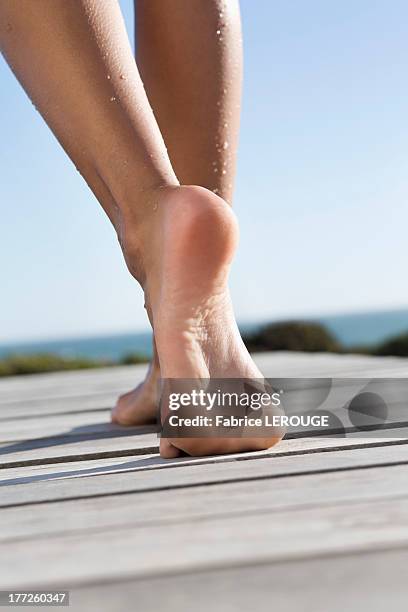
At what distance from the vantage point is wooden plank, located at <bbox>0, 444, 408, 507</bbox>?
68 centimetres

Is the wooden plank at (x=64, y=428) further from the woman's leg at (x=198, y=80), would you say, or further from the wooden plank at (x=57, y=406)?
the woman's leg at (x=198, y=80)

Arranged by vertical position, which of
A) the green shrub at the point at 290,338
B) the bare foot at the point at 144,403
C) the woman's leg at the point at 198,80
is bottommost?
the bare foot at the point at 144,403

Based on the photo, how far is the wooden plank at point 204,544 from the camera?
0.46 meters

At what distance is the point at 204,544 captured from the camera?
0.50m

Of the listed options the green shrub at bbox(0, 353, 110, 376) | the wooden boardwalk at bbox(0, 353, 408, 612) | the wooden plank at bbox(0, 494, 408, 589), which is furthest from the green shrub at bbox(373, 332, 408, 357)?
the wooden plank at bbox(0, 494, 408, 589)

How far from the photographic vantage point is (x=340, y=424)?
0.99 metres

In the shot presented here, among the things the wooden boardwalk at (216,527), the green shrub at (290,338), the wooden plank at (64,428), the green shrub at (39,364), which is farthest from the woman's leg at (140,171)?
the green shrub at (39,364)

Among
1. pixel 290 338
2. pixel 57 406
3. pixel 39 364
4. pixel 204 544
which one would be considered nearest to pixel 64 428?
pixel 57 406

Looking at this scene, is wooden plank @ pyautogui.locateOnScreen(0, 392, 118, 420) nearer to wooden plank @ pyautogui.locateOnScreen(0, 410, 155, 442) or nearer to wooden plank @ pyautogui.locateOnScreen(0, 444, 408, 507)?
wooden plank @ pyautogui.locateOnScreen(0, 410, 155, 442)

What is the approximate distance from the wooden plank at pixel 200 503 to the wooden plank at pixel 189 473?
2 centimetres

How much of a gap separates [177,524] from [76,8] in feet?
1.74

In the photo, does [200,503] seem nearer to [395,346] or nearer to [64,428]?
[64,428]

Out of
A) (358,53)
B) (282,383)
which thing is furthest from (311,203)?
(282,383)

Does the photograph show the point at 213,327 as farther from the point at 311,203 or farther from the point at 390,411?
the point at 311,203
